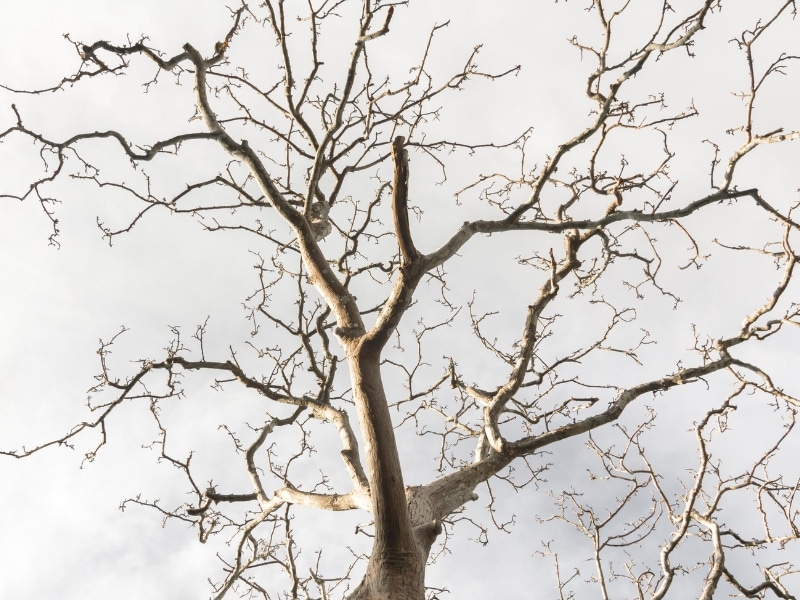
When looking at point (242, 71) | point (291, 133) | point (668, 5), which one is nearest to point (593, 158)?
point (668, 5)

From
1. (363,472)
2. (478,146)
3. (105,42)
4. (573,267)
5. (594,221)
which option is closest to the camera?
(105,42)

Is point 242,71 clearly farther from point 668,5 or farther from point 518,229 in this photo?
point 668,5

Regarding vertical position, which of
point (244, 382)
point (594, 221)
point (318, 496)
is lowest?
point (318, 496)

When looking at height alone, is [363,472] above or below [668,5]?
below

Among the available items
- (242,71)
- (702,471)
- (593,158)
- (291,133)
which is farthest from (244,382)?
(702,471)

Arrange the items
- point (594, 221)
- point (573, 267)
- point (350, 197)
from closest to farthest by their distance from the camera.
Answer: point (594, 221)
point (573, 267)
point (350, 197)

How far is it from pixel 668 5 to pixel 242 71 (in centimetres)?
383

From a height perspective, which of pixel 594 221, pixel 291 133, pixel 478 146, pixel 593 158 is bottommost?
pixel 594 221

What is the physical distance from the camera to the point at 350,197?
6.68 m

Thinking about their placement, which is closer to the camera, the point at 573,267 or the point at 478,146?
the point at 573,267

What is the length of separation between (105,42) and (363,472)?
3.84 m

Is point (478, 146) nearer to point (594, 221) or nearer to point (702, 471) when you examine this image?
point (594, 221)

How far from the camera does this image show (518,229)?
4.88 m

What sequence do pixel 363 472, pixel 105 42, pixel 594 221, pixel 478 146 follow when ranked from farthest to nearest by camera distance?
pixel 478 146 < pixel 363 472 < pixel 594 221 < pixel 105 42
